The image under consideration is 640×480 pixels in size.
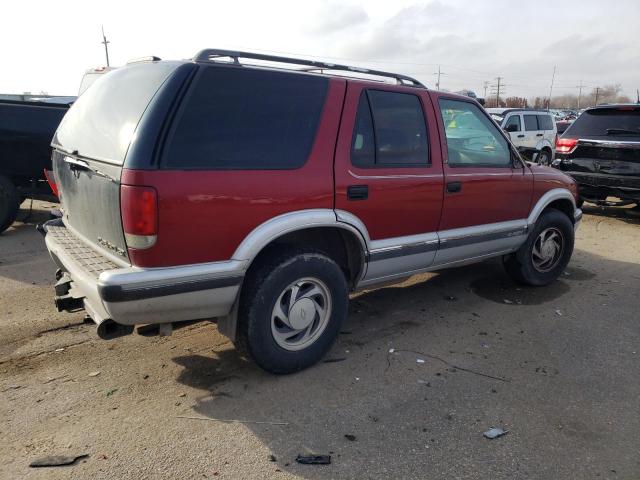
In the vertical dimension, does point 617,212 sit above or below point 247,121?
below

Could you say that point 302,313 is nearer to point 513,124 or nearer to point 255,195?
point 255,195

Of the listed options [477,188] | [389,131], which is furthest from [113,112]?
[477,188]

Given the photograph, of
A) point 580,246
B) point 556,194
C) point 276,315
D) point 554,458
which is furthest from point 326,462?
point 580,246

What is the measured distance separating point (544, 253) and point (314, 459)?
3.65 m

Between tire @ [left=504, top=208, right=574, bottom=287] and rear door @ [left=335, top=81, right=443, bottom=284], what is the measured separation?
149 cm

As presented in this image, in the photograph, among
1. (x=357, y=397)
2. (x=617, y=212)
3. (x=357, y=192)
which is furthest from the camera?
(x=617, y=212)

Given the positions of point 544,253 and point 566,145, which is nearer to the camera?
point 544,253

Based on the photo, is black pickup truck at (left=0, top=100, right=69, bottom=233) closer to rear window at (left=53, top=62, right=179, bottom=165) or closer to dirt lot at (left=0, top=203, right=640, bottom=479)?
dirt lot at (left=0, top=203, right=640, bottom=479)

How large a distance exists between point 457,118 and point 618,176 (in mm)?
5167

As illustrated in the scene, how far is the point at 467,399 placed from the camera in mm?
3143

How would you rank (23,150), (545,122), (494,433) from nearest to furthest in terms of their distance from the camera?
(494,433), (23,150), (545,122)

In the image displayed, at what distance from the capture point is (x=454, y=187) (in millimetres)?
4047

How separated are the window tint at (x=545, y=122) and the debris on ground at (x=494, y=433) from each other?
47.2 feet

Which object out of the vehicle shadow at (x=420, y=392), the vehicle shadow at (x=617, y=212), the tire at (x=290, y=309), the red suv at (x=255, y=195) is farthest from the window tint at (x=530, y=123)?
the tire at (x=290, y=309)
